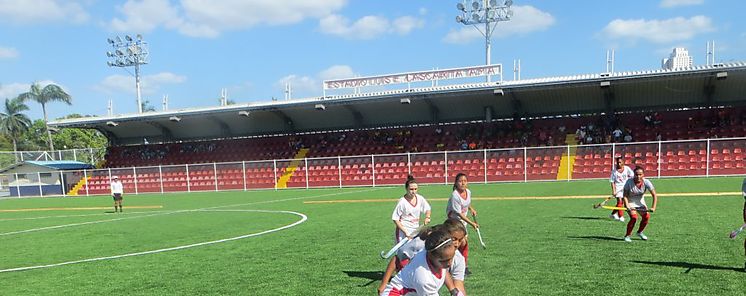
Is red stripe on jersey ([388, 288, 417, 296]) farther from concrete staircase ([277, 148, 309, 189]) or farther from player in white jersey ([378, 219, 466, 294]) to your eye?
concrete staircase ([277, 148, 309, 189])

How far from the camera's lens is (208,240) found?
39.2 ft

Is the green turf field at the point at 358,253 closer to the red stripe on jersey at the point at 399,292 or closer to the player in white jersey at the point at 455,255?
the player in white jersey at the point at 455,255

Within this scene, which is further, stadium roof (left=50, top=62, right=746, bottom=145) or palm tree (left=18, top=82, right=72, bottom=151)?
palm tree (left=18, top=82, right=72, bottom=151)

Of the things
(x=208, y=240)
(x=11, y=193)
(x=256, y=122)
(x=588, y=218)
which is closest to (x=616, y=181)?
(x=588, y=218)

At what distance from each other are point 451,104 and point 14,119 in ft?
244

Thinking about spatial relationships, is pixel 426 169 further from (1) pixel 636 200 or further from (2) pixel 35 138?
(2) pixel 35 138

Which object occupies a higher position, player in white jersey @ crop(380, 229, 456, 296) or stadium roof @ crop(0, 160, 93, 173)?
player in white jersey @ crop(380, 229, 456, 296)

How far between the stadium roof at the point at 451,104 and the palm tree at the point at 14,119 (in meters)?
45.2

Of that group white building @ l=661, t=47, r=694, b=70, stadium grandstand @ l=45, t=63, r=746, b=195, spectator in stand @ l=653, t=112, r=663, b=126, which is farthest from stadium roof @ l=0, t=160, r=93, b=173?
white building @ l=661, t=47, r=694, b=70

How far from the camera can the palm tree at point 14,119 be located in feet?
239

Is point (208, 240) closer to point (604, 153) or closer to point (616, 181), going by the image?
point (616, 181)

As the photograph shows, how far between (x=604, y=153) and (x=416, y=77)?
12.2 metres

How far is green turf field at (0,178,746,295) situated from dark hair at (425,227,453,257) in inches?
128

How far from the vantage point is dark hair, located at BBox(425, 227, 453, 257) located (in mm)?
3615
